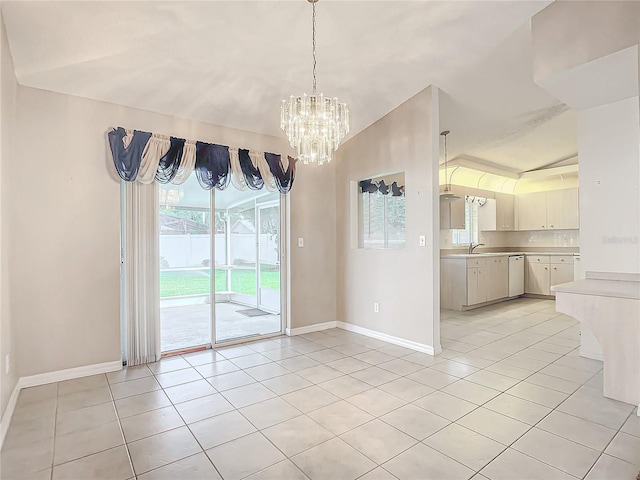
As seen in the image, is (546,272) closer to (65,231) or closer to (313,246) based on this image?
(313,246)

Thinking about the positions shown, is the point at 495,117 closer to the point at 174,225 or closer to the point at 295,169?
the point at 295,169

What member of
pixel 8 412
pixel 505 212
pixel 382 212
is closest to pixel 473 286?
pixel 505 212

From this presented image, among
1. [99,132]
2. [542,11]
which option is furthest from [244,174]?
[542,11]

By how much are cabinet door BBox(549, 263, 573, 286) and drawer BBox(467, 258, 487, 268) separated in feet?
5.88

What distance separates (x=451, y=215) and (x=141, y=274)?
5321mm

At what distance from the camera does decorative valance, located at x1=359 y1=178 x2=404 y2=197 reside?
4761 mm

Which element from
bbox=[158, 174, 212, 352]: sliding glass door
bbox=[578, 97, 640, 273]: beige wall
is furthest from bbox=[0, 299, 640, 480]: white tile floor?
bbox=[578, 97, 640, 273]: beige wall

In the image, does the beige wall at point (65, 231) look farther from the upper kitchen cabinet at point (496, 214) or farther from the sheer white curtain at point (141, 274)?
the upper kitchen cabinet at point (496, 214)

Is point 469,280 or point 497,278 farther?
point 497,278

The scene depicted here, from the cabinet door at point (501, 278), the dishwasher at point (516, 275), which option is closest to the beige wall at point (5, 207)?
the cabinet door at point (501, 278)

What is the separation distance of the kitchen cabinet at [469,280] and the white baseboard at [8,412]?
6.06m

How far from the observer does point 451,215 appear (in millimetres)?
6762

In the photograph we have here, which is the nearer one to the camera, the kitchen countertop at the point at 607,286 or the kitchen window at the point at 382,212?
the kitchen countertop at the point at 607,286

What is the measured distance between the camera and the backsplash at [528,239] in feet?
24.7
